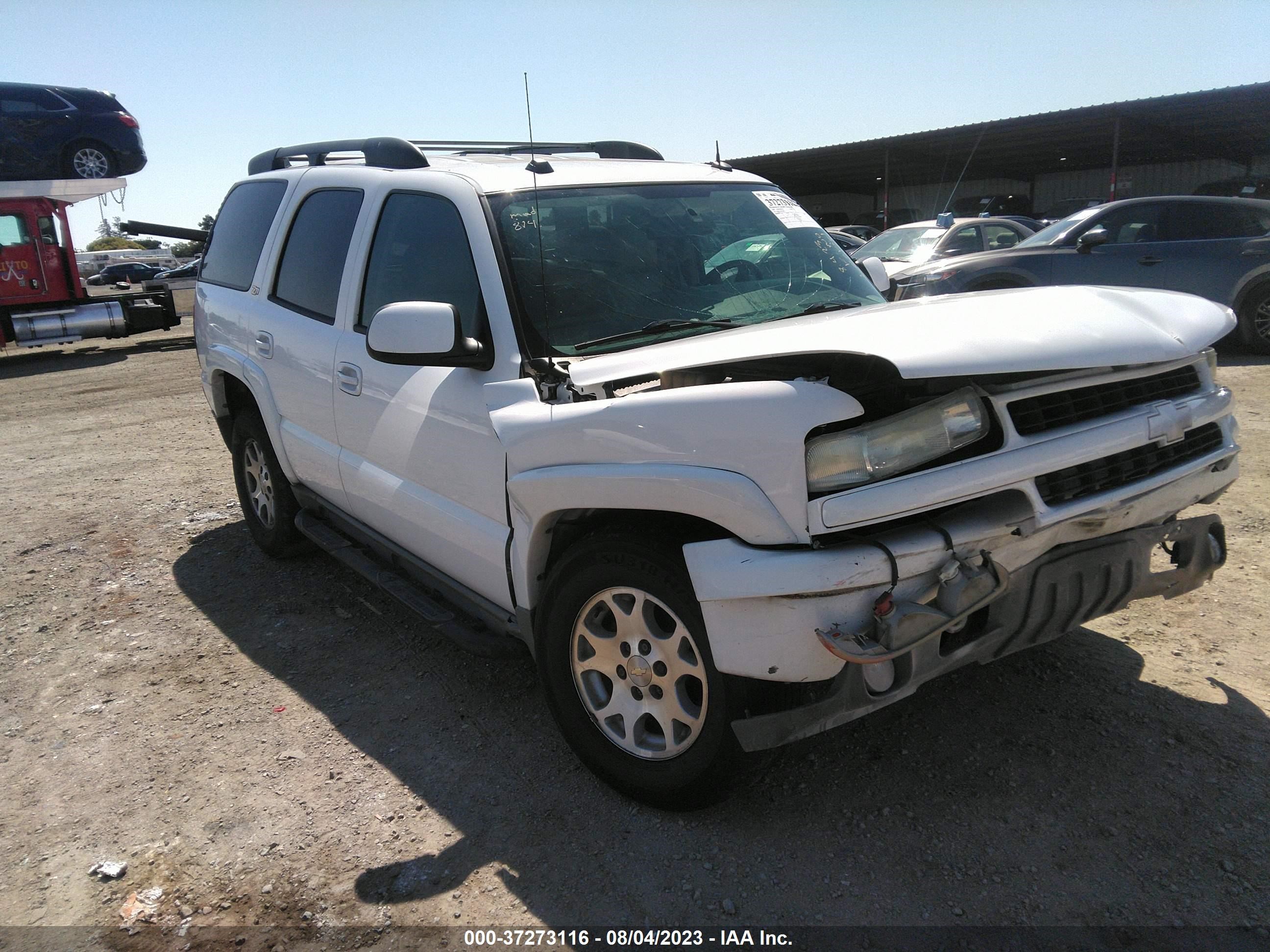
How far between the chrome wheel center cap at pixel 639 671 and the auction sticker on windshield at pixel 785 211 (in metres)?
2.06

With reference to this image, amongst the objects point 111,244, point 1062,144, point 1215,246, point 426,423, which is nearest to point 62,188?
point 426,423

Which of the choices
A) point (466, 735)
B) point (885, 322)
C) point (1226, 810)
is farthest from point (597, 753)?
point (1226, 810)

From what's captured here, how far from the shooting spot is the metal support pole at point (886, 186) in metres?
21.3

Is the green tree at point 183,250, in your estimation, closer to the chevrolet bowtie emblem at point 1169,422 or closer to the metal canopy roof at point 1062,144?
the metal canopy roof at point 1062,144

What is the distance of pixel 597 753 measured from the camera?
8.96ft

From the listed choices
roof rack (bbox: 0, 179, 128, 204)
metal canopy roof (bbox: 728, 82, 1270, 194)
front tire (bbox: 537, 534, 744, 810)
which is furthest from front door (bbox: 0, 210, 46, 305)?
front tire (bbox: 537, 534, 744, 810)

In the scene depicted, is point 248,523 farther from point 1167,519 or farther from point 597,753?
point 1167,519

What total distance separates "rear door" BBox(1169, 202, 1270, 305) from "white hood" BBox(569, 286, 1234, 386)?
743cm

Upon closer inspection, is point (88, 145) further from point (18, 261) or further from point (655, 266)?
point (655, 266)

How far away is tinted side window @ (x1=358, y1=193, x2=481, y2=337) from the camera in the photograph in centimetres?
308

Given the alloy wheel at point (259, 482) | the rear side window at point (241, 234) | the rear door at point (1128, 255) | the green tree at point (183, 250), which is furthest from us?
the green tree at point (183, 250)

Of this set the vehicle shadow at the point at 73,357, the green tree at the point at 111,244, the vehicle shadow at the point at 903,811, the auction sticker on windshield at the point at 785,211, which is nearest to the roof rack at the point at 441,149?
the auction sticker on windshield at the point at 785,211

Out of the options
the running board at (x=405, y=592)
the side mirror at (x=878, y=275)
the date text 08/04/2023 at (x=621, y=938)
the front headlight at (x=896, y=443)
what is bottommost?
the date text 08/04/2023 at (x=621, y=938)

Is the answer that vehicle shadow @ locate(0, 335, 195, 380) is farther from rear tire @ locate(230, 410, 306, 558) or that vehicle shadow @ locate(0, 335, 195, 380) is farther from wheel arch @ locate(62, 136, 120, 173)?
rear tire @ locate(230, 410, 306, 558)
